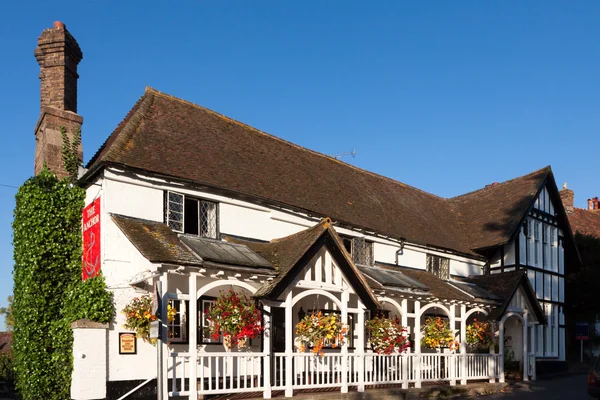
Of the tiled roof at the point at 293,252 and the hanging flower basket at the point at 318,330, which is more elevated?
the tiled roof at the point at 293,252

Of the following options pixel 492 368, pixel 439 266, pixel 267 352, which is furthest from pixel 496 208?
pixel 267 352

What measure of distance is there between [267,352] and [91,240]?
515cm

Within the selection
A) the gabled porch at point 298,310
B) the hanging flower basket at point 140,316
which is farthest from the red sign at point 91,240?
the gabled porch at point 298,310

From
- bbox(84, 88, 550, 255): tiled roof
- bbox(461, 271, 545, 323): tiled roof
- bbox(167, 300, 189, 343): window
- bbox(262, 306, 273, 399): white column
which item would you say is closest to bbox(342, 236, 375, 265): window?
bbox(84, 88, 550, 255): tiled roof

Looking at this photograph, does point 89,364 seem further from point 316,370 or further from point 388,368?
point 388,368

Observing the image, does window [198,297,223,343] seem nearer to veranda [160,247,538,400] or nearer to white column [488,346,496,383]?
veranda [160,247,538,400]

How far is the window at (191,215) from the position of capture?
17430 millimetres

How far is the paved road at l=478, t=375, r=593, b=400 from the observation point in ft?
65.6

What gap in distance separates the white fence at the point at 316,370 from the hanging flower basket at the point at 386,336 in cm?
31

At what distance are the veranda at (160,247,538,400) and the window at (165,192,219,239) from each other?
64.5 inches

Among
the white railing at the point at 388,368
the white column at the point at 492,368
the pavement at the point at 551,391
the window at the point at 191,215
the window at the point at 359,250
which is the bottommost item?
the pavement at the point at 551,391

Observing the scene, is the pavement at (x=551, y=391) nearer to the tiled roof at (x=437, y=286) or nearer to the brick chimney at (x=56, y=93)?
the tiled roof at (x=437, y=286)

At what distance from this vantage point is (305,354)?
17.1m

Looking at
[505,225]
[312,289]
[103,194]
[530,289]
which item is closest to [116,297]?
[103,194]
